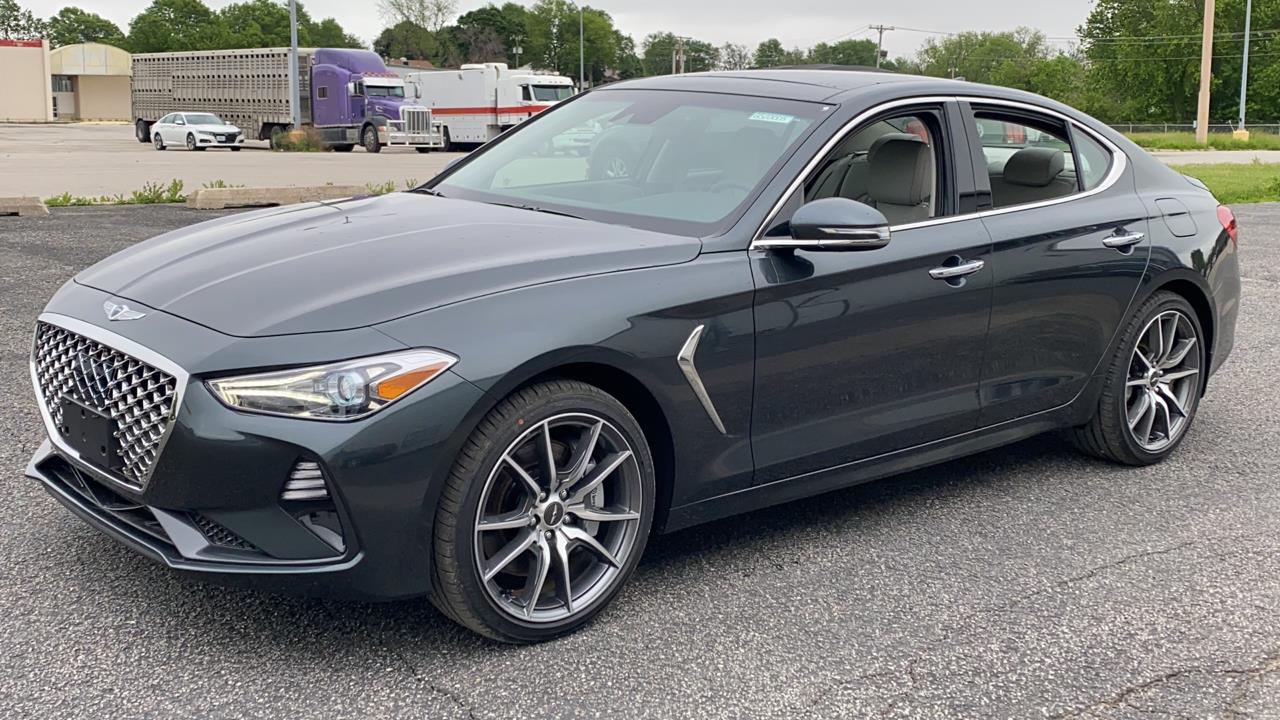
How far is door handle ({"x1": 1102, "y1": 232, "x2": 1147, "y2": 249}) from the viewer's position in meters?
4.91

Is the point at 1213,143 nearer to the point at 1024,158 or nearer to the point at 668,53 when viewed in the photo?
the point at 1024,158

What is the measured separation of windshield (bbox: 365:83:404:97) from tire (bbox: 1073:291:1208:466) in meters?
36.8

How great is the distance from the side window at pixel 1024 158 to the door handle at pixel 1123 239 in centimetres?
24

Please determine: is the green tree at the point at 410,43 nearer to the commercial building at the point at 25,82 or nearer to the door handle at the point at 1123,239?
the commercial building at the point at 25,82

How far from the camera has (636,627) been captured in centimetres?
356

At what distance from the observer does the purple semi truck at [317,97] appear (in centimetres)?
3912

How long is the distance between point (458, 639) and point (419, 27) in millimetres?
137786

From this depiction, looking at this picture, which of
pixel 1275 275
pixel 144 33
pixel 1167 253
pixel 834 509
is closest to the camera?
pixel 834 509

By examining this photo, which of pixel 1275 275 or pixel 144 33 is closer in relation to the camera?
pixel 1275 275

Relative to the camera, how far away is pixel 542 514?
11.1 ft

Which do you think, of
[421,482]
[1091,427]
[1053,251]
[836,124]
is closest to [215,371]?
[421,482]

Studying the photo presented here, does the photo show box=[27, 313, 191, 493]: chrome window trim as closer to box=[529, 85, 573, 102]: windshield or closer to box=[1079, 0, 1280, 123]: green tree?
box=[529, 85, 573, 102]: windshield

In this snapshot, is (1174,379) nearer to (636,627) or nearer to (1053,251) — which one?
(1053,251)

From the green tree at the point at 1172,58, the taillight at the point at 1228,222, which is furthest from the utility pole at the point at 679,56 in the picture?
the taillight at the point at 1228,222
